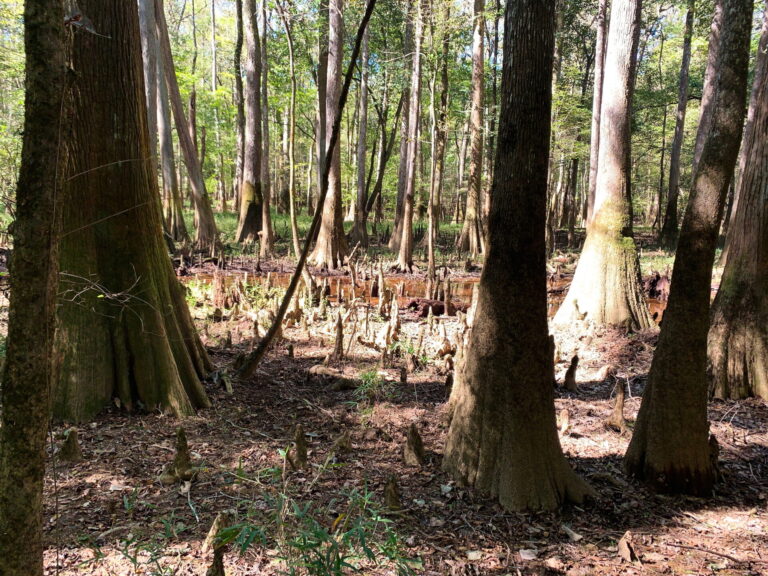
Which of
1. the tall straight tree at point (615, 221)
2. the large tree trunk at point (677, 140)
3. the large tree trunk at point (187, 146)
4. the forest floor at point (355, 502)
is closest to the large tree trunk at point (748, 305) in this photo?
the forest floor at point (355, 502)

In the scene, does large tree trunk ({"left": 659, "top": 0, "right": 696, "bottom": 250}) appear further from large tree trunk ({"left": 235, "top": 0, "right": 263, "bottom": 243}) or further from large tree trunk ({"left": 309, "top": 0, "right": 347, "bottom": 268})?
large tree trunk ({"left": 235, "top": 0, "right": 263, "bottom": 243})

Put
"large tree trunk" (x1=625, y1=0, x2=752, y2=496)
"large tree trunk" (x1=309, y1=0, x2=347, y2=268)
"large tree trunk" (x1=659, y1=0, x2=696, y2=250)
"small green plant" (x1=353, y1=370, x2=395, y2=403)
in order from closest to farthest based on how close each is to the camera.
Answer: "large tree trunk" (x1=625, y1=0, x2=752, y2=496), "small green plant" (x1=353, y1=370, x2=395, y2=403), "large tree trunk" (x1=309, y1=0, x2=347, y2=268), "large tree trunk" (x1=659, y1=0, x2=696, y2=250)

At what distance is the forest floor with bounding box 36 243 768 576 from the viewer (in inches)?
A: 97.5

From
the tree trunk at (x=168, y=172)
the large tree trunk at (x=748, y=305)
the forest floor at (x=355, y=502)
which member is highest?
the tree trunk at (x=168, y=172)

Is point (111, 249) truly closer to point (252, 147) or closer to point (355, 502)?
point (355, 502)

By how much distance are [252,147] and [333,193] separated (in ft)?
15.9

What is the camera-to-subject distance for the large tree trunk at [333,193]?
1214 cm

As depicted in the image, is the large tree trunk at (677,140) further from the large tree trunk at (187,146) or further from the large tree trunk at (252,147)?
the large tree trunk at (187,146)

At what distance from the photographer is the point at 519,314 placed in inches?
127

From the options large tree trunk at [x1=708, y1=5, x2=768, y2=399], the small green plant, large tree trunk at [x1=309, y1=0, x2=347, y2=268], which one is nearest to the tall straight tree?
large tree trunk at [x1=708, y1=5, x2=768, y2=399]

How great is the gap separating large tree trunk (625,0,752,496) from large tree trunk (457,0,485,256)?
10364mm

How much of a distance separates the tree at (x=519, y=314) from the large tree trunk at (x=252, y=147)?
1347 centimetres

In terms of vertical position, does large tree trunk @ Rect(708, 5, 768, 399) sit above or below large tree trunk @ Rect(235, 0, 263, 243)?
below

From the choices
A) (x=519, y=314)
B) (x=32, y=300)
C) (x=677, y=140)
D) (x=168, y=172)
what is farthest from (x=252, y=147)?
(x=32, y=300)
